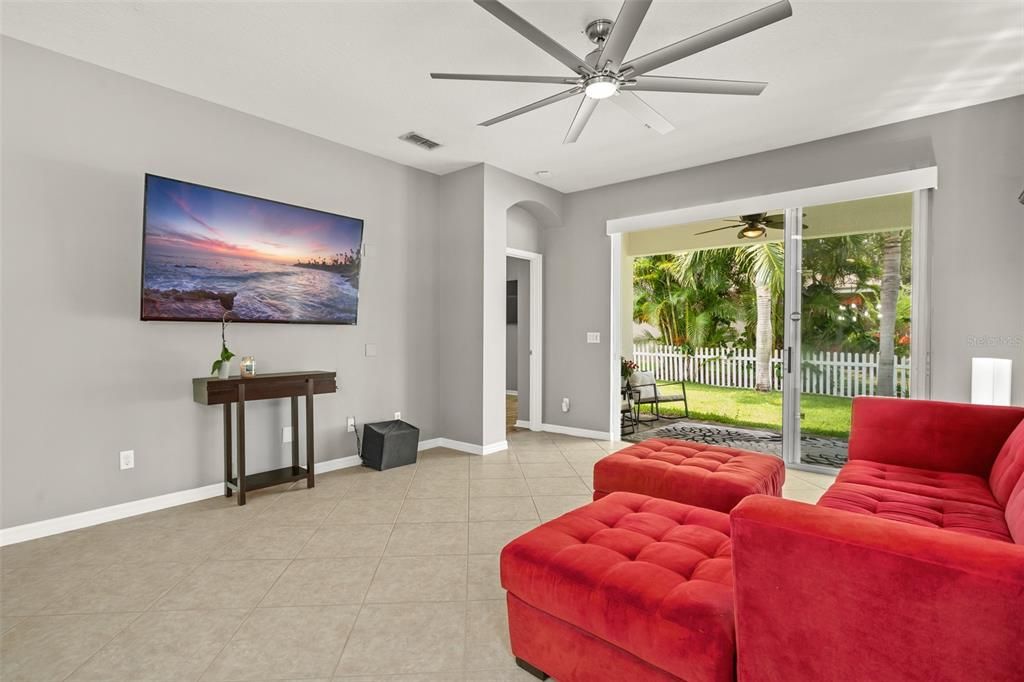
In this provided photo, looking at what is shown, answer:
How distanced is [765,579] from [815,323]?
3.69m

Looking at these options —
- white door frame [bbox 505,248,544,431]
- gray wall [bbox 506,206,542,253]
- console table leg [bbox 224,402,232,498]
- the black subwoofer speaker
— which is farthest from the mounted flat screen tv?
white door frame [bbox 505,248,544,431]

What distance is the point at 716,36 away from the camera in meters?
2.07

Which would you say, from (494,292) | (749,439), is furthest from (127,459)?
(749,439)

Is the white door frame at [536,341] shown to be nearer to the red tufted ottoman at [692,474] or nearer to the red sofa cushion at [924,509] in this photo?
the red tufted ottoman at [692,474]

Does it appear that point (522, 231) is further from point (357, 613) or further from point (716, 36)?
point (357, 613)

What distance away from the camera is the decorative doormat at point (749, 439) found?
4161mm

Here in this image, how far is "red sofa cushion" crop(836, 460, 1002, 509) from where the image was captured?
214 cm

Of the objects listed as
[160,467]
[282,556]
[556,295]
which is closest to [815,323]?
[556,295]

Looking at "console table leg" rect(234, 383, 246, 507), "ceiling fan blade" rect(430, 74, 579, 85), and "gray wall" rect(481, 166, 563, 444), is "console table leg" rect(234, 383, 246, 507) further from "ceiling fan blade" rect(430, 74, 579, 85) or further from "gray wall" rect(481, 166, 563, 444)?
"ceiling fan blade" rect(430, 74, 579, 85)

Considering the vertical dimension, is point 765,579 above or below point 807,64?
below

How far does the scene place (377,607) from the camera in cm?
208

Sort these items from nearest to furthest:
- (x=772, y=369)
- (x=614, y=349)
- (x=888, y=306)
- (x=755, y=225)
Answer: (x=888, y=306), (x=614, y=349), (x=755, y=225), (x=772, y=369)

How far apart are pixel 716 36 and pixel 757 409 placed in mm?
6631

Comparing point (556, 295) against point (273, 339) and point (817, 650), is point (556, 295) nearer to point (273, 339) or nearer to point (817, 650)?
point (273, 339)
